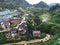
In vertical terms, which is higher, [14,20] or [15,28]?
[14,20]

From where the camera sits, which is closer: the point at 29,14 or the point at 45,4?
the point at 29,14

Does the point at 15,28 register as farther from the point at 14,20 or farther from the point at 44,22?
the point at 44,22

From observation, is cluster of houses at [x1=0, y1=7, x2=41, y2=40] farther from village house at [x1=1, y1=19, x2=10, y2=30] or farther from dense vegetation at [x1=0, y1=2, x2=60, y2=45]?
dense vegetation at [x1=0, y1=2, x2=60, y2=45]

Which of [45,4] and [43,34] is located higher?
[45,4]

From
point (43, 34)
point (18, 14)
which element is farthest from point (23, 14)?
point (43, 34)

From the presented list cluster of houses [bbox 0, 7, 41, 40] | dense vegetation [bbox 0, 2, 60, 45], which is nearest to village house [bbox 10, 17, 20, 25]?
cluster of houses [bbox 0, 7, 41, 40]

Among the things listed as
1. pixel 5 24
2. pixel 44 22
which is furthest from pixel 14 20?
pixel 44 22

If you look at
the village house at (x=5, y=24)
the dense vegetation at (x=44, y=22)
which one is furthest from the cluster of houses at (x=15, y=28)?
the dense vegetation at (x=44, y=22)

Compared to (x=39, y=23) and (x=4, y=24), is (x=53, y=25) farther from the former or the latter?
(x=4, y=24)

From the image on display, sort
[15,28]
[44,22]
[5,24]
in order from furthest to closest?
[44,22]
[5,24]
[15,28]

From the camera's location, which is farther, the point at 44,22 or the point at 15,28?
the point at 44,22

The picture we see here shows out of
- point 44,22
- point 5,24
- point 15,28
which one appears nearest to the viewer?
point 15,28
